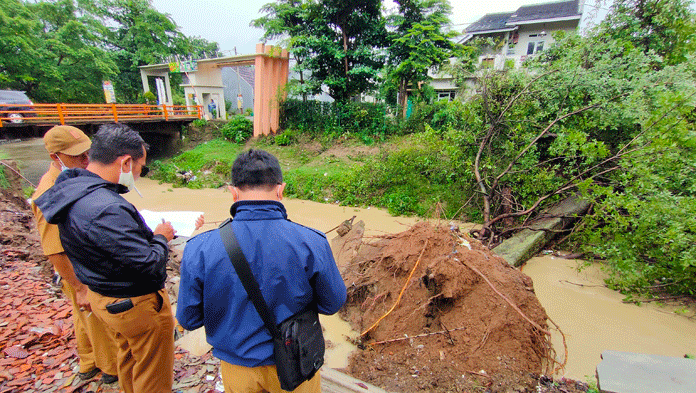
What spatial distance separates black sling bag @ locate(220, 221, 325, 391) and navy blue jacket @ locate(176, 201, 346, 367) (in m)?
0.03

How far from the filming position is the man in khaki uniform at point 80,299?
87.4 inches

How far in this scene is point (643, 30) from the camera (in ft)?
25.2

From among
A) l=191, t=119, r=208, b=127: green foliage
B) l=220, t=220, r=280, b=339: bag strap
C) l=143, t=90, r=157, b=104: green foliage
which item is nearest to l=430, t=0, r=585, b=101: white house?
l=191, t=119, r=208, b=127: green foliage

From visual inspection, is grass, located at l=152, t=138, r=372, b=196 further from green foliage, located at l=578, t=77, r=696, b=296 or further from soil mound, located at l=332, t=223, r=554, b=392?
green foliage, located at l=578, t=77, r=696, b=296

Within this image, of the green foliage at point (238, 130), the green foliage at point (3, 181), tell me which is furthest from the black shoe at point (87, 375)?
the green foliage at point (238, 130)

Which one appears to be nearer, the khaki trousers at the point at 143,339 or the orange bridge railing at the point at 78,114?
the khaki trousers at the point at 143,339

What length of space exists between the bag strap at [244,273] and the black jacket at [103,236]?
0.71 m

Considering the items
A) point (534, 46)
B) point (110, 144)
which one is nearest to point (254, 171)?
point (110, 144)

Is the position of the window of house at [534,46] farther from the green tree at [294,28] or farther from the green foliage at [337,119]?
the green tree at [294,28]

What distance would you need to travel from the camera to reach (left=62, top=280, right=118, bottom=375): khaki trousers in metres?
2.35

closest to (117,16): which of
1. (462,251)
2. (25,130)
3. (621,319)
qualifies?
A: (25,130)

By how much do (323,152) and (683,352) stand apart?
1202cm

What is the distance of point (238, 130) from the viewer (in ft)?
52.9

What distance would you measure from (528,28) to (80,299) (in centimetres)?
2210
